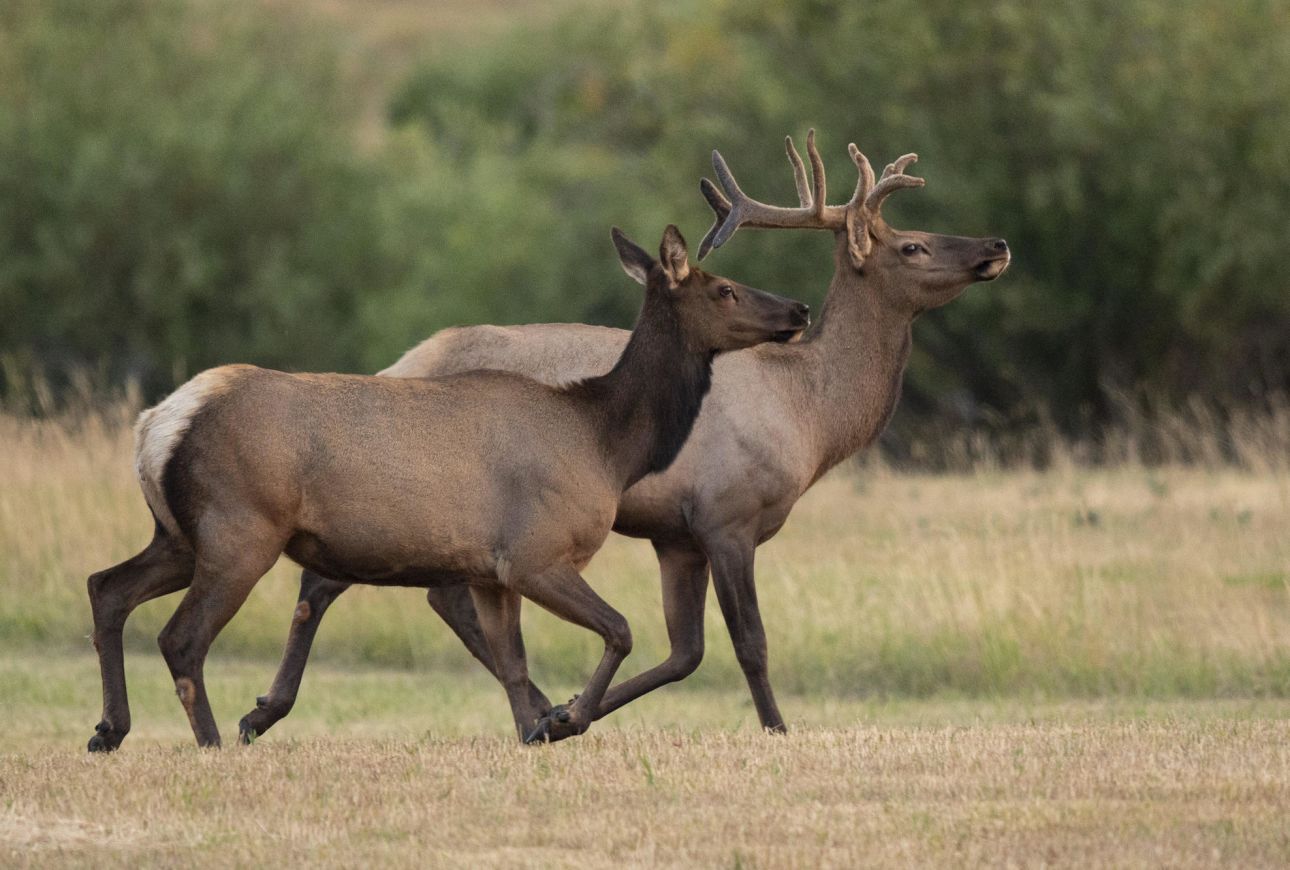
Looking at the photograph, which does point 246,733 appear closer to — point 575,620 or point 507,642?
point 507,642

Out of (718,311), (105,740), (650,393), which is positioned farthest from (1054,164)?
(105,740)

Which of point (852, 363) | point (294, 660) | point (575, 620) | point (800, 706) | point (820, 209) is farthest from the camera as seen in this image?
point (800, 706)

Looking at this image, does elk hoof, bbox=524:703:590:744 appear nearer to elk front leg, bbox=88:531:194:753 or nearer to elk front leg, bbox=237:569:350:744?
elk front leg, bbox=237:569:350:744

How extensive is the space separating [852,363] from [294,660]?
3.14 m

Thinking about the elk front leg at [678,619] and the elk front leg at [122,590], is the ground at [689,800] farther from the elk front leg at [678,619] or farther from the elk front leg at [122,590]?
the elk front leg at [678,619]

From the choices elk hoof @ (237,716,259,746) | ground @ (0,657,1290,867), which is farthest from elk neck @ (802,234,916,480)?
elk hoof @ (237,716,259,746)

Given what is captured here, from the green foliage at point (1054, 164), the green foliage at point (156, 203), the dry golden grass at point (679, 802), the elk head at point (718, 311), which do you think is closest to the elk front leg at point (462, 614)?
the elk head at point (718, 311)

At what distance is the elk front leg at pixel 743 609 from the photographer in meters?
10.5

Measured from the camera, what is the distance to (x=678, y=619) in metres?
10.7

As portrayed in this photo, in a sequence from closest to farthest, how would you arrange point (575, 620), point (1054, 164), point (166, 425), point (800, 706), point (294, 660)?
point (166, 425)
point (575, 620)
point (294, 660)
point (800, 706)
point (1054, 164)

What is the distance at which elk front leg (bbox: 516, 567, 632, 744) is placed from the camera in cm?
922

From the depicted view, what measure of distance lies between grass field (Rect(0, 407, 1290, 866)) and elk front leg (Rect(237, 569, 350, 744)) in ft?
0.90

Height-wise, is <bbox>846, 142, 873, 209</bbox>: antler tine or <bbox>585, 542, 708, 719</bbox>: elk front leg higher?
<bbox>846, 142, 873, 209</bbox>: antler tine

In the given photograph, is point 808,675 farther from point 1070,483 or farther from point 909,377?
point 909,377
